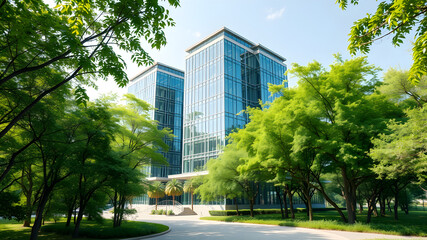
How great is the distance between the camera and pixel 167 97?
2970 inches

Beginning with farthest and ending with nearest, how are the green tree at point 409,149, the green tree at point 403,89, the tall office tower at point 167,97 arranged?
the tall office tower at point 167,97
the green tree at point 403,89
the green tree at point 409,149

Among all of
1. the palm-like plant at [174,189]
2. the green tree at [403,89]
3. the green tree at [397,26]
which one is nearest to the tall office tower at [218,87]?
the palm-like plant at [174,189]

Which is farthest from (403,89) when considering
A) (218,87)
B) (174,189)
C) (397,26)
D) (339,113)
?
(174,189)

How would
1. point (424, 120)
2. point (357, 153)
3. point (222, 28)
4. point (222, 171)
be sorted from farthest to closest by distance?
point (222, 28), point (222, 171), point (357, 153), point (424, 120)

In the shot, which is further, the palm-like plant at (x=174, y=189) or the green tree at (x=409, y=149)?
the palm-like plant at (x=174, y=189)

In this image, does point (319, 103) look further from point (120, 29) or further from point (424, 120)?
point (120, 29)

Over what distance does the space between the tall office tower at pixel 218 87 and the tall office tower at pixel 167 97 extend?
15314mm

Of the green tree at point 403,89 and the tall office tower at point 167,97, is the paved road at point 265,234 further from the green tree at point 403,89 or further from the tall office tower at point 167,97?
the tall office tower at point 167,97

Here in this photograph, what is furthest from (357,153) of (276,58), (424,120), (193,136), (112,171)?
(276,58)

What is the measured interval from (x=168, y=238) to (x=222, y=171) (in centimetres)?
1421

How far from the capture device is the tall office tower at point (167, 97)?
235 feet

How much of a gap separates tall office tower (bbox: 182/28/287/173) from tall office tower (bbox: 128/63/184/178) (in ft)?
50.2

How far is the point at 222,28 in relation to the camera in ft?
178

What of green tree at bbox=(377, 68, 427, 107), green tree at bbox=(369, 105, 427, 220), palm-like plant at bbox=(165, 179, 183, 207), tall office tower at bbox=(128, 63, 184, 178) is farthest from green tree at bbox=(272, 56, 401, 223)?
tall office tower at bbox=(128, 63, 184, 178)
